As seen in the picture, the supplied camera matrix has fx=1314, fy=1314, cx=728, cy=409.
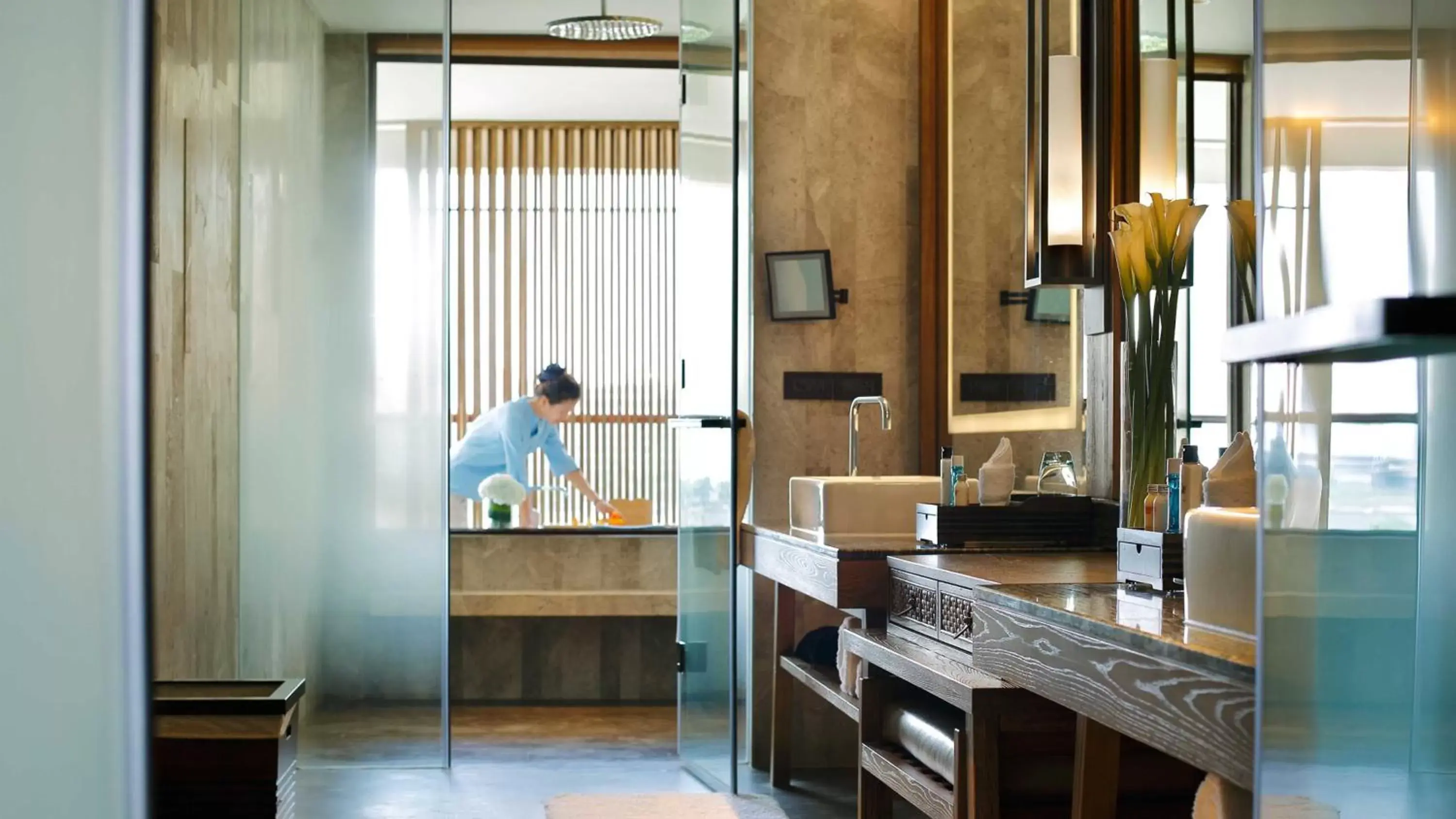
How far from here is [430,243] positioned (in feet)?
14.0

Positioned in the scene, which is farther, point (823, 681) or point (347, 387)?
point (347, 387)

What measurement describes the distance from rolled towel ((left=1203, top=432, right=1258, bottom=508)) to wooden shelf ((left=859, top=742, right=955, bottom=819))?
0.77 meters

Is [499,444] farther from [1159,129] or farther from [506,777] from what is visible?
[1159,129]

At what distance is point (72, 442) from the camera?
0.51 meters

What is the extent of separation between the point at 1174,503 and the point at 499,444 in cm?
486

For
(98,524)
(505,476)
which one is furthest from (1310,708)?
(505,476)

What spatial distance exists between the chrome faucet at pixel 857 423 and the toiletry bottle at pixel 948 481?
410mm

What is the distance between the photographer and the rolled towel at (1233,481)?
5.73ft

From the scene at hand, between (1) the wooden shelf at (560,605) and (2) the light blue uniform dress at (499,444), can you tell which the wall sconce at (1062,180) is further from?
(2) the light blue uniform dress at (499,444)

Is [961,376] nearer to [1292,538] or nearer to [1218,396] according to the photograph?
[1218,396]

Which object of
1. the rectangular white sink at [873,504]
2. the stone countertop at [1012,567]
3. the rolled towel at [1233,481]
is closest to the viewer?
the rolled towel at [1233,481]

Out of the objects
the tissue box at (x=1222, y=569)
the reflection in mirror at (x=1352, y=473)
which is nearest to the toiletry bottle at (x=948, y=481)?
the tissue box at (x=1222, y=569)

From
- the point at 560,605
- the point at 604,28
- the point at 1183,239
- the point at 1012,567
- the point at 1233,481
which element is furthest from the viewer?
the point at 560,605

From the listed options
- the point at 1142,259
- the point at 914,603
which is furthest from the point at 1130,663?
the point at 914,603
